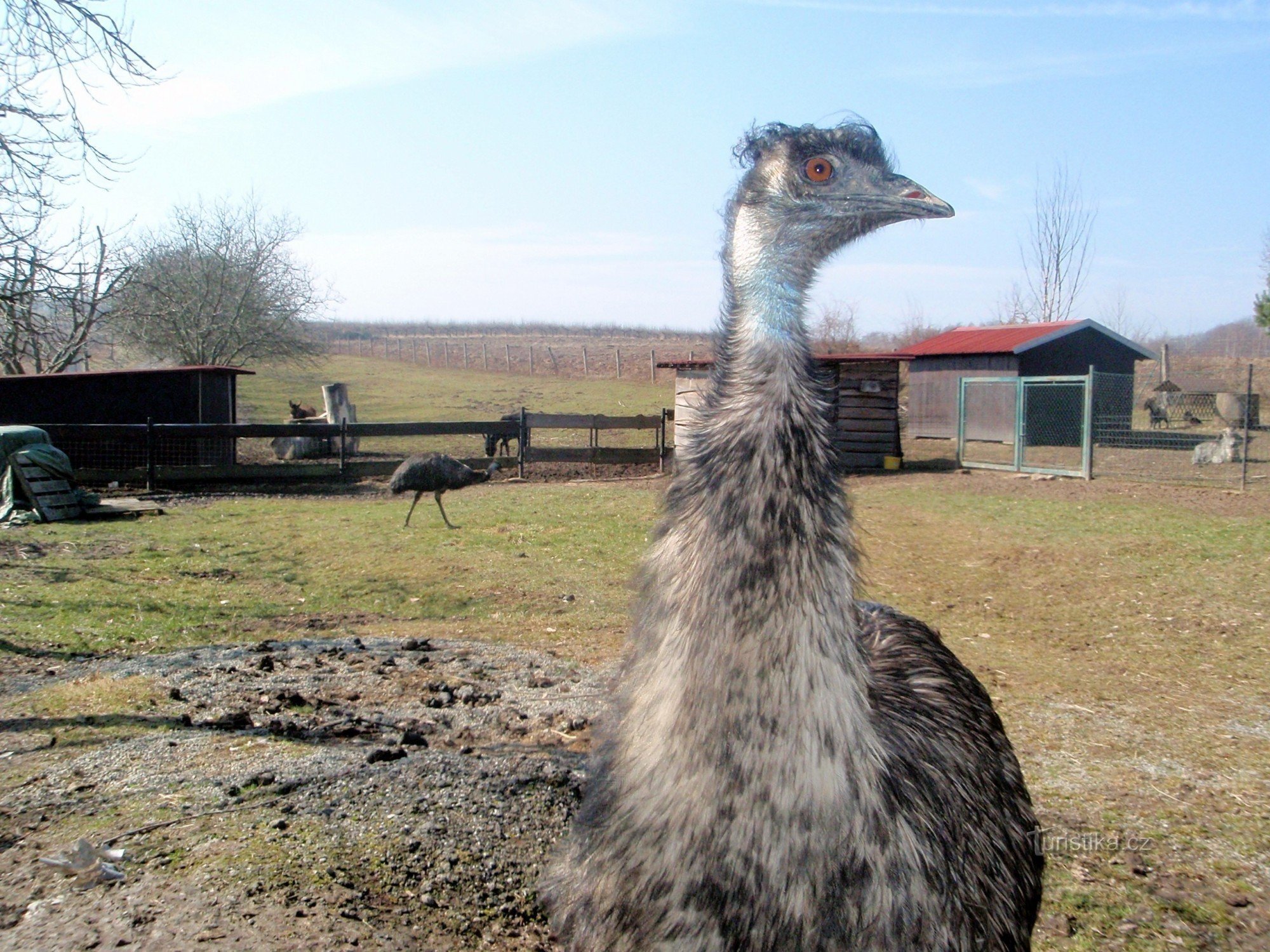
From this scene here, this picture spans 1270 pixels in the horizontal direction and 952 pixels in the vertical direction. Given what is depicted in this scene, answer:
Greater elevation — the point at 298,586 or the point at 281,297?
the point at 281,297

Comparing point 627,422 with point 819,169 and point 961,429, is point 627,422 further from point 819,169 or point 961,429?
point 819,169

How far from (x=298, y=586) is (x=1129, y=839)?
22.1 ft

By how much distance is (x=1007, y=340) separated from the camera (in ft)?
86.3

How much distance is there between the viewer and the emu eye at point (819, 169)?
2.29 m

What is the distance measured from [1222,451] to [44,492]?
19455mm

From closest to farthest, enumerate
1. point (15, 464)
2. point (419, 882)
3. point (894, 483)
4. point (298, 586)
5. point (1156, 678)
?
point (419, 882)
point (1156, 678)
point (298, 586)
point (15, 464)
point (894, 483)

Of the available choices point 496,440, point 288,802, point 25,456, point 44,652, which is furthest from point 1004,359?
point 288,802

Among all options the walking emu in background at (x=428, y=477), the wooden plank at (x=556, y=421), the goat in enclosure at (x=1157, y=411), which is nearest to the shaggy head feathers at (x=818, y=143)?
the walking emu in background at (x=428, y=477)

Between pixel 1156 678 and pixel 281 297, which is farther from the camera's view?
pixel 281 297

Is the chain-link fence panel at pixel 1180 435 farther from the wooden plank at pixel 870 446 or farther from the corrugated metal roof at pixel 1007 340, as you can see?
the wooden plank at pixel 870 446

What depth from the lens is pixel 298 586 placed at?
28.2 feet

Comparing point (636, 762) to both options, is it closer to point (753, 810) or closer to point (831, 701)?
point (753, 810)

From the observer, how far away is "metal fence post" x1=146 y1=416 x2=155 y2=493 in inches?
598

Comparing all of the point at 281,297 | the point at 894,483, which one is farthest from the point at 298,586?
the point at 281,297
